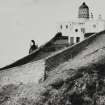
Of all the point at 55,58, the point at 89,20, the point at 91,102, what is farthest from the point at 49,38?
the point at 91,102

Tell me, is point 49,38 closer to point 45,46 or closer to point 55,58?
point 45,46

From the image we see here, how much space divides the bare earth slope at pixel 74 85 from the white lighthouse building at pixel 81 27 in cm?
134

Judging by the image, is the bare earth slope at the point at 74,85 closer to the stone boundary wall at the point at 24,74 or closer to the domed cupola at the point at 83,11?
the stone boundary wall at the point at 24,74

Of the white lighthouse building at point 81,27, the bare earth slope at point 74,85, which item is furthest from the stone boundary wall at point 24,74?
the white lighthouse building at point 81,27

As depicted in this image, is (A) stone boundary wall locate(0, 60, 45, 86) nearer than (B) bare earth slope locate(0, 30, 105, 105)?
No

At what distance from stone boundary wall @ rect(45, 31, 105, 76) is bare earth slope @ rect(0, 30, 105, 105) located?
0.06 m

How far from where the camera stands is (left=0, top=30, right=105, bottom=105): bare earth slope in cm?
876

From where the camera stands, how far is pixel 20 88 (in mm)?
9648

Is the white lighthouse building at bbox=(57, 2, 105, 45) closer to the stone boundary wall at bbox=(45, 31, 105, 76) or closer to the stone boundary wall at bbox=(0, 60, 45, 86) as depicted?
the stone boundary wall at bbox=(45, 31, 105, 76)

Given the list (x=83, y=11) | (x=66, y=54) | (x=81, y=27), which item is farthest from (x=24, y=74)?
(x=83, y=11)

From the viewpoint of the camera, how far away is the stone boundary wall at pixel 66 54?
938 centimetres

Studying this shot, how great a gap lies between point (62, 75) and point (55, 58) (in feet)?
1.30

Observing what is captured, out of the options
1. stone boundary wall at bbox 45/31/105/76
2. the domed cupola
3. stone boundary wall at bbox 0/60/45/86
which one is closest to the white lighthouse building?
the domed cupola

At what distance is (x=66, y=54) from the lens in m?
9.45
